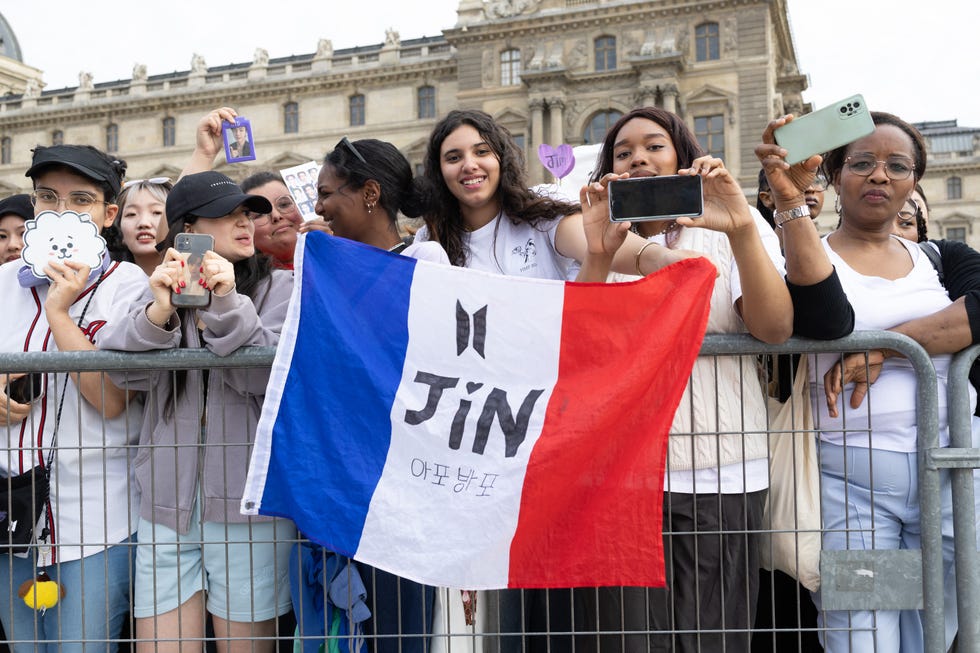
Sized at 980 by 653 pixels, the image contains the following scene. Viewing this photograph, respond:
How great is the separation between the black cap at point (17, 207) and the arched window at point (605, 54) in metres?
38.1

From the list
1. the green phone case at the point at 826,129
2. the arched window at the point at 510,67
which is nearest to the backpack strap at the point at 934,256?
the green phone case at the point at 826,129

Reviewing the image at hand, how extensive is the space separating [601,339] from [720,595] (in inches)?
34.0

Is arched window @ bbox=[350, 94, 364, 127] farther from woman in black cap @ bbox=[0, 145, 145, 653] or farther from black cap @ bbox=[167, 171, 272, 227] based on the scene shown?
woman in black cap @ bbox=[0, 145, 145, 653]

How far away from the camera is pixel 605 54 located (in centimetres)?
4062

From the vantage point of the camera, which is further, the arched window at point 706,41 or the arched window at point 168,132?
the arched window at point 168,132

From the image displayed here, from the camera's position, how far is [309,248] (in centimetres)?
266

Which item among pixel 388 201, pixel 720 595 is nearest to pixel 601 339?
pixel 720 595

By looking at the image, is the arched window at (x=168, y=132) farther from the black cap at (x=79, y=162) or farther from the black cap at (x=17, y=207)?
the black cap at (x=79, y=162)

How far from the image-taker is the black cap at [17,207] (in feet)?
14.9

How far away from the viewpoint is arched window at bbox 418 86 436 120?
45438mm

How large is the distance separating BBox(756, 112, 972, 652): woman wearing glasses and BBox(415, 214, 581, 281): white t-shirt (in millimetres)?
882

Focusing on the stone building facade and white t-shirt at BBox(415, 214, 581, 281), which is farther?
the stone building facade

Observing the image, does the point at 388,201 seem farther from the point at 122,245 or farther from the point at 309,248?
the point at 122,245

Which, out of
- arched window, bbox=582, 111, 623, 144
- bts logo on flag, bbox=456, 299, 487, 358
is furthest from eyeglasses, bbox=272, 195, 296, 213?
arched window, bbox=582, 111, 623, 144
